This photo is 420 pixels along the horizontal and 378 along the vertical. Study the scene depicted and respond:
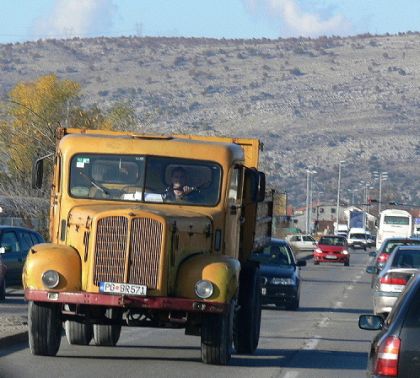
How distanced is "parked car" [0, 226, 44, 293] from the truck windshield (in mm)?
13084

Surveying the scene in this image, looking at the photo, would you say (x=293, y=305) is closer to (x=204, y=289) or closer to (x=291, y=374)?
(x=291, y=374)

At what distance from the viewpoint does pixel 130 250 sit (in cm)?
1644

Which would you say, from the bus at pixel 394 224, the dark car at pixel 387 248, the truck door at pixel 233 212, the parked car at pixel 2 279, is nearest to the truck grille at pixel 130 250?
the truck door at pixel 233 212

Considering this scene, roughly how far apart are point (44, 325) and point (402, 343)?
7793mm

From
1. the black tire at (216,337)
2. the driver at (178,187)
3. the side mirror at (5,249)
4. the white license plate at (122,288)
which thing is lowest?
the black tire at (216,337)

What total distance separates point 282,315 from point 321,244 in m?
44.0

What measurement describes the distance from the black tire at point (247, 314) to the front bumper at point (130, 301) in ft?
8.34

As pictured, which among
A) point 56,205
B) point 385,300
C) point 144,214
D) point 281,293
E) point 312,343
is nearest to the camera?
point 144,214

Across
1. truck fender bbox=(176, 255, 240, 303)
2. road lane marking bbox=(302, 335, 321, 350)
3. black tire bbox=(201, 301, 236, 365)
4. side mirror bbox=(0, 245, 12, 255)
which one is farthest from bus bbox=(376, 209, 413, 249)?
truck fender bbox=(176, 255, 240, 303)

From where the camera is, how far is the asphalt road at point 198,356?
16359 millimetres

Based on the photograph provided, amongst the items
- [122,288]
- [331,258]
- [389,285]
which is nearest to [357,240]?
[331,258]

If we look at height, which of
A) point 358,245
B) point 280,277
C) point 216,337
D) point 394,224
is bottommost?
point 216,337

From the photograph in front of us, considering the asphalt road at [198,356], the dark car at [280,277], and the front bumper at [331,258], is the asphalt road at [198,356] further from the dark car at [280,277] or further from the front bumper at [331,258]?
the front bumper at [331,258]

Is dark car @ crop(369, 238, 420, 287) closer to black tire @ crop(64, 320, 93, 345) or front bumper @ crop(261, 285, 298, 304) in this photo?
front bumper @ crop(261, 285, 298, 304)
